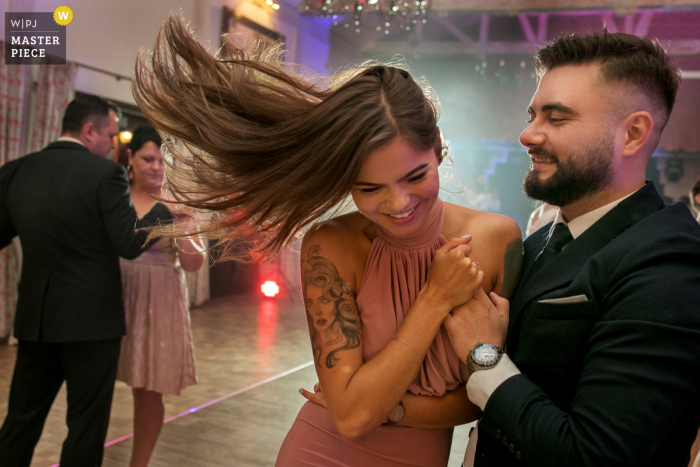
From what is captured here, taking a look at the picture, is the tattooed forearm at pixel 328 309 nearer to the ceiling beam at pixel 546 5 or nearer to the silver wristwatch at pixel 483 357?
the silver wristwatch at pixel 483 357

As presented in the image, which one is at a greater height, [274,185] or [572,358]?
[274,185]

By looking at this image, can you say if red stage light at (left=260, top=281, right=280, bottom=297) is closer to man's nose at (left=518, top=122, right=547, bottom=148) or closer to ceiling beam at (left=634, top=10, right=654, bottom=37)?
ceiling beam at (left=634, top=10, right=654, bottom=37)

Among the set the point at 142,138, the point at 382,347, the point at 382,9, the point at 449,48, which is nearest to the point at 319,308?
the point at 382,347

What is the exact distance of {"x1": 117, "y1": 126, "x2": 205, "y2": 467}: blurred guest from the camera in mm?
2846

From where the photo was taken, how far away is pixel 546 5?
27.3 ft

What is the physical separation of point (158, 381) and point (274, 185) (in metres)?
1.92

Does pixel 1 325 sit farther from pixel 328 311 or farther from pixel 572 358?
pixel 572 358

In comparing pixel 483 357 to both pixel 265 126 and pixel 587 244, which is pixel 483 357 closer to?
pixel 587 244

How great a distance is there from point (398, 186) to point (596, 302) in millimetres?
482

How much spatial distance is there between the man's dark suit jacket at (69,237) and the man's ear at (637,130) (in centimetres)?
191

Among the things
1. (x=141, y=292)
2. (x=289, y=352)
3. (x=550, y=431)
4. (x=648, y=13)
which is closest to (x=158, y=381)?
(x=141, y=292)

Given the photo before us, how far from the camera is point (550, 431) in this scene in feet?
3.16

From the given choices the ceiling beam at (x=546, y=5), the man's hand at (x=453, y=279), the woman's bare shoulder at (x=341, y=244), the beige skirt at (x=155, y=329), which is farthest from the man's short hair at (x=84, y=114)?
the ceiling beam at (x=546, y=5)

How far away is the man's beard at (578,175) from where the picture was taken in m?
1.18
